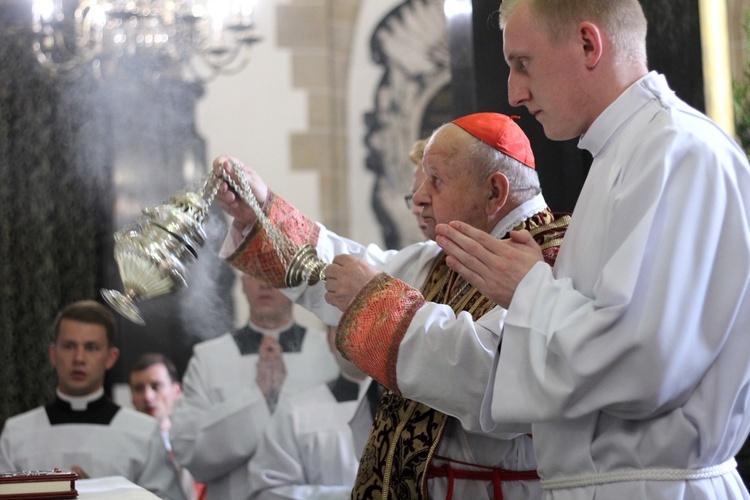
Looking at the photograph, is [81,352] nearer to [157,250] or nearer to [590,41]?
[157,250]

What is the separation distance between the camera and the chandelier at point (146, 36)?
6199 millimetres

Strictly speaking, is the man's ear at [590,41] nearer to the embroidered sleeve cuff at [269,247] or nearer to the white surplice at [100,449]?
the embroidered sleeve cuff at [269,247]

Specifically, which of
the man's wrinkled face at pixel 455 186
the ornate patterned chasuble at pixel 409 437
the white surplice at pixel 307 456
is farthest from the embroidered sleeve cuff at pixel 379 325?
the white surplice at pixel 307 456

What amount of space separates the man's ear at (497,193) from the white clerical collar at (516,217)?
1.5 inches

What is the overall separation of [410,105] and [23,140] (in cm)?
273

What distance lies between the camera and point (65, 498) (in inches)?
92.6

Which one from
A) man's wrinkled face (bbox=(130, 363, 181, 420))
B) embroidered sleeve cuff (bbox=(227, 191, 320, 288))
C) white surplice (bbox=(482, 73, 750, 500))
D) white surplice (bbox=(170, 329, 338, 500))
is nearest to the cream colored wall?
white surplice (bbox=(170, 329, 338, 500))

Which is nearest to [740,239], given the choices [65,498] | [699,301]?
[699,301]

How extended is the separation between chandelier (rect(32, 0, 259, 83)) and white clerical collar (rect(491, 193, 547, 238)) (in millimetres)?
4315

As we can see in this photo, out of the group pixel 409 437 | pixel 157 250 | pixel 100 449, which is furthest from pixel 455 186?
pixel 100 449

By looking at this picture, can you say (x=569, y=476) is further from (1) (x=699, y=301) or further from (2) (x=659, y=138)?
(2) (x=659, y=138)

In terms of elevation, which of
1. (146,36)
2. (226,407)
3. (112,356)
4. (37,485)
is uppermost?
(146,36)

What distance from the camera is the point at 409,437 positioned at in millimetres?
2426

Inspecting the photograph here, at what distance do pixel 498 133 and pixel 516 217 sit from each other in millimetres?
221
